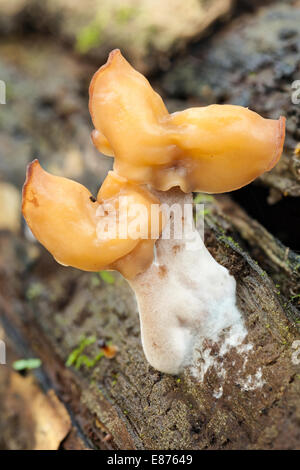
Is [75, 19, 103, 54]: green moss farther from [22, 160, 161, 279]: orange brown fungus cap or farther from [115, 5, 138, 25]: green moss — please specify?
[22, 160, 161, 279]: orange brown fungus cap

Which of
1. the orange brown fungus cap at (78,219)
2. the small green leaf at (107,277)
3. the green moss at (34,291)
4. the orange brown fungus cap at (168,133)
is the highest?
the orange brown fungus cap at (168,133)

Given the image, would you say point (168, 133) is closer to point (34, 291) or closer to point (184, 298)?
point (184, 298)

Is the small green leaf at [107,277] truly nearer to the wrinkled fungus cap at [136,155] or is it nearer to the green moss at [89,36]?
the wrinkled fungus cap at [136,155]

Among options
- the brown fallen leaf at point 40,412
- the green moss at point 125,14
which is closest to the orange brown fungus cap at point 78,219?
the brown fallen leaf at point 40,412

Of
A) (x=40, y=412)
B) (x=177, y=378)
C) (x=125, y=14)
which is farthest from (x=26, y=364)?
(x=125, y=14)

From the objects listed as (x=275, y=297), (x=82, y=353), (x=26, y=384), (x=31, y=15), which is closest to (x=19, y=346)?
(x=26, y=384)

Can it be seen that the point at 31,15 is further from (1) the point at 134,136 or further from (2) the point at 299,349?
(2) the point at 299,349

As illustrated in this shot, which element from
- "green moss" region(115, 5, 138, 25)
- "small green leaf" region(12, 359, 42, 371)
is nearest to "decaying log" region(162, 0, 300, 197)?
"green moss" region(115, 5, 138, 25)
